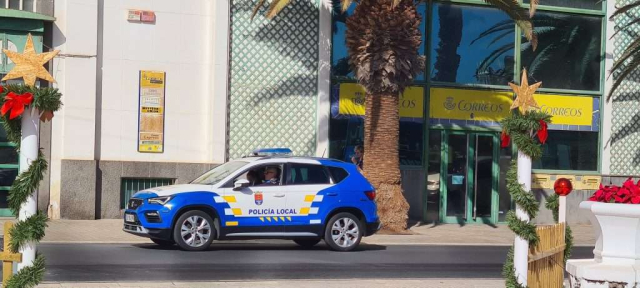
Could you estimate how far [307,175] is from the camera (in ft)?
61.3

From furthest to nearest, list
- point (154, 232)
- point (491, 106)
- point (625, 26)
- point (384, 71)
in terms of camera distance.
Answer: point (625, 26) → point (491, 106) → point (384, 71) → point (154, 232)

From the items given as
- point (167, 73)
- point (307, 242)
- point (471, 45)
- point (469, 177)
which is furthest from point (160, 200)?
point (471, 45)

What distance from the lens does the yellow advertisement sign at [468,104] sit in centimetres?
2727

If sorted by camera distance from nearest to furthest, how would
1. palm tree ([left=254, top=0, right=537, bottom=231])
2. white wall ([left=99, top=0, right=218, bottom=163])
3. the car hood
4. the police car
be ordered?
the police car < the car hood < palm tree ([left=254, top=0, right=537, bottom=231]) < white wall ([left=99, top=0, right=218, bottom=163])

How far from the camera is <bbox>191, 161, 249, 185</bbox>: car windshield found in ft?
59.9

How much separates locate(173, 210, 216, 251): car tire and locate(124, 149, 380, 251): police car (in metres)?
0.02

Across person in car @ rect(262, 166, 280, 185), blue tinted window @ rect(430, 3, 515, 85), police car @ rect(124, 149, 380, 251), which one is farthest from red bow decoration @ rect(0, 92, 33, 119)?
blue tinted window @ rect(430, 3, 515, 85)

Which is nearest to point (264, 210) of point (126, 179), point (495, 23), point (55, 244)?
point (55, 244)

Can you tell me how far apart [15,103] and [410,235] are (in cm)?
1619

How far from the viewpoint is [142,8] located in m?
24.6

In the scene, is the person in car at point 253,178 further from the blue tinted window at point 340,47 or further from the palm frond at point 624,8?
the palm frond at point 624,8

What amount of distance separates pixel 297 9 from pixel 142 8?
362cm

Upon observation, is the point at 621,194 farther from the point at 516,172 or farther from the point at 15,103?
the point at 15,103

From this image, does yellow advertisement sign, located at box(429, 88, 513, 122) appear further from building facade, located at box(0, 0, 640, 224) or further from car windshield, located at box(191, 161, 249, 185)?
car windshield, located at box(191, 161, 249, 185)
